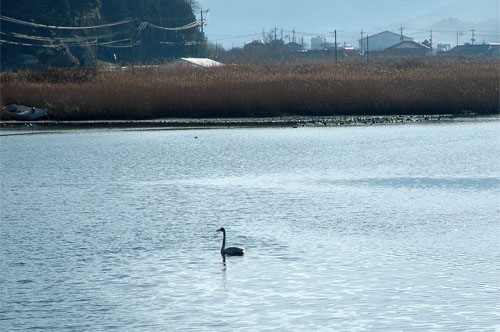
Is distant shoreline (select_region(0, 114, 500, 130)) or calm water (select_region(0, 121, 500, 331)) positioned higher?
distant shoreline (select_region(0, 114, 500, 130))

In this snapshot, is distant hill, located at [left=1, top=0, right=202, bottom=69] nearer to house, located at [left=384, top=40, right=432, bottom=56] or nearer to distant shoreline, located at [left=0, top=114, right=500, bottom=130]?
distant shoreline, located at [left=0, top=114, right=500, bottom=130]

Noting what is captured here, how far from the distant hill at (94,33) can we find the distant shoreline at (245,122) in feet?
57.5

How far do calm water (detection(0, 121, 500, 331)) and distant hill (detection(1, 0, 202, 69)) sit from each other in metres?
33.3

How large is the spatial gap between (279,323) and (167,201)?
346 inches

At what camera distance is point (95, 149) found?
29.1 meters

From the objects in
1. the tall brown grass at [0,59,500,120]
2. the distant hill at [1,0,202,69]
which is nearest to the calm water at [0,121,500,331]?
the tall brown grass at [0,59,500,120]

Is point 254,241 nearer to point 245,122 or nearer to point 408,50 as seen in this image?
point 245,122

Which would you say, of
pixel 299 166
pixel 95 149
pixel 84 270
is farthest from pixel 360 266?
pixel 95 149

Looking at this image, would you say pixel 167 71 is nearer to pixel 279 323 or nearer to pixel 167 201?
pixel 167 201

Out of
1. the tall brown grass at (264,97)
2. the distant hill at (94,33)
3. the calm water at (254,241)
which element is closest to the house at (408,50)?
the distant hill at (94,33)

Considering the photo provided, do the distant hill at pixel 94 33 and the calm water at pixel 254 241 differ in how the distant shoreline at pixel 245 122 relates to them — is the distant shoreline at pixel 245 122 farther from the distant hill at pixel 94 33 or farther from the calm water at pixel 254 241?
the distant hill at pixel 94 33

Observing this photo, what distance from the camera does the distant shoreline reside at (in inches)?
1426

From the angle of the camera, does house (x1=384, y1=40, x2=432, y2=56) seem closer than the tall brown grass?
No

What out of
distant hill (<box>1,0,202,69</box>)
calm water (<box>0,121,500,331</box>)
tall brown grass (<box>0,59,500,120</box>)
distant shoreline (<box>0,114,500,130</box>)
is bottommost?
calm water (<box>0,121,500,331</box>)
